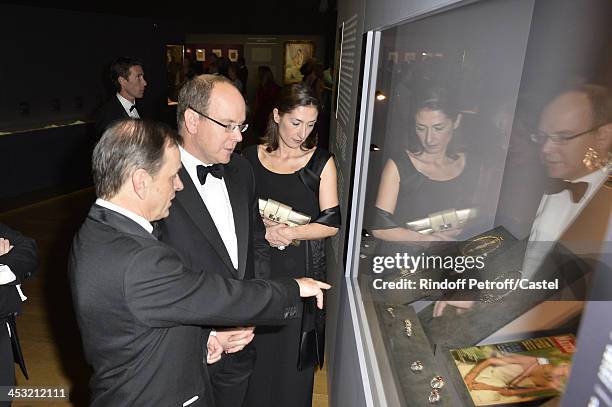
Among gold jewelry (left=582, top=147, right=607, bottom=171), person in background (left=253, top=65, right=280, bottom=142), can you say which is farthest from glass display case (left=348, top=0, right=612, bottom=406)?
person in background (left=253, top=65, right=280, bottom=142)

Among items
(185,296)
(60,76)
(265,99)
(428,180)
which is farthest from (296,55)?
(185,296)

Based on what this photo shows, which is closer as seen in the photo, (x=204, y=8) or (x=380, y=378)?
(x=380, y=378)

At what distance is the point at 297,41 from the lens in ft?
44.5

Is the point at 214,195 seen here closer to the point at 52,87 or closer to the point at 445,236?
the point at 445,236

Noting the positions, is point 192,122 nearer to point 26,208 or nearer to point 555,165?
point 555,165

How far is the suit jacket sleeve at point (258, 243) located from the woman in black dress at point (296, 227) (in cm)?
17

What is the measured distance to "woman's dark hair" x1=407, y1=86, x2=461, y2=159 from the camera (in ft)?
4.65

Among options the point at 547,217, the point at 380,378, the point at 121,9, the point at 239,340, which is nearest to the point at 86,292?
the point at 239,340

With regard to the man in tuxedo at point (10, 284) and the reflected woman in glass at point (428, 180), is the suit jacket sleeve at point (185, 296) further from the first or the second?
the man in tuxedo at point (10, 284)

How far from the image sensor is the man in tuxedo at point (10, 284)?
2088 mm

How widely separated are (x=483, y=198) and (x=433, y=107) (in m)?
0.38

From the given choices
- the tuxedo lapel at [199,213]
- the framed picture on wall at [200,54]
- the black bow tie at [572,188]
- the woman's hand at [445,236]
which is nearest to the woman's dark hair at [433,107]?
the woman's hand at [445,236]

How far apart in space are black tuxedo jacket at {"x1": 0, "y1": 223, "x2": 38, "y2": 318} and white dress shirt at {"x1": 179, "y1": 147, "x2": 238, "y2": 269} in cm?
115

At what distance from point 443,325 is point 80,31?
29.4ft
